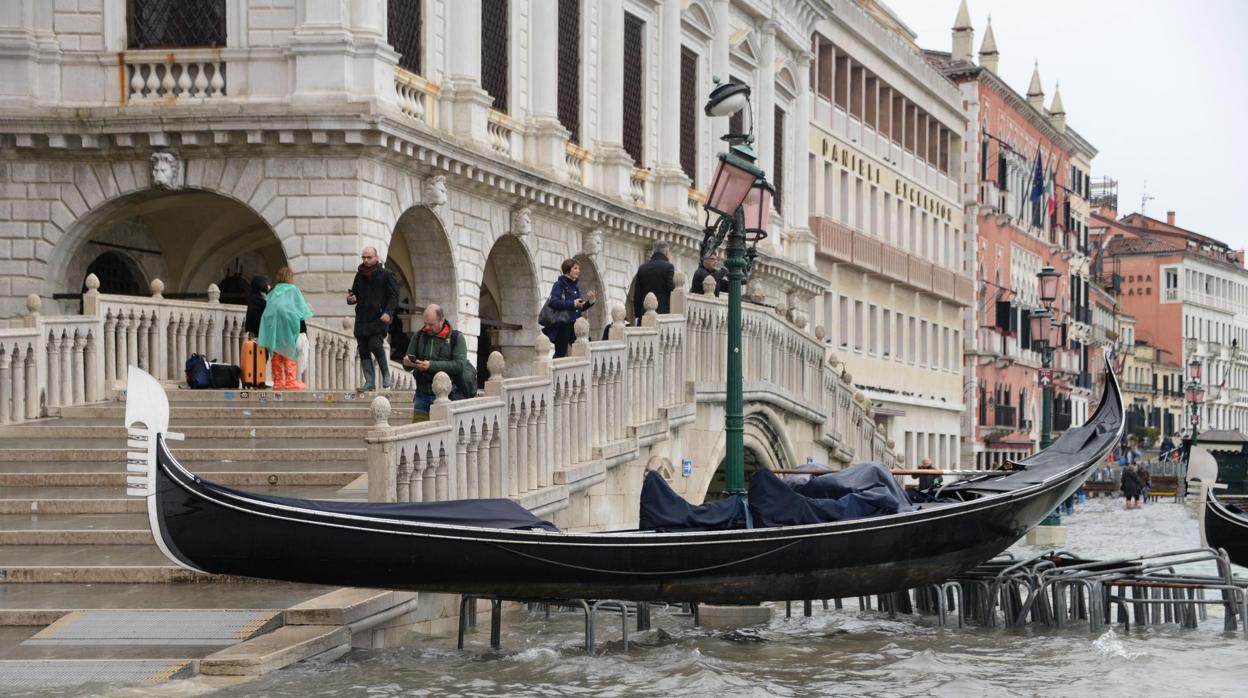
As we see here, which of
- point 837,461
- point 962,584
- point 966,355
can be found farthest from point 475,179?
point 966,355

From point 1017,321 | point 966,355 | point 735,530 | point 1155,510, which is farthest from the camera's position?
point 1017,321

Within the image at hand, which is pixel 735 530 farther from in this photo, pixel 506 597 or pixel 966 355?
pixel 966 355

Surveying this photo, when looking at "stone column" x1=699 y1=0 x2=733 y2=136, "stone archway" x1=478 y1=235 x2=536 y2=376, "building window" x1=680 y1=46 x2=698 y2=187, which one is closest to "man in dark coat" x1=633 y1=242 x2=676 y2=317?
"stone archway" x1=478 y1=235 x2=536 y2=376

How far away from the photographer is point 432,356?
49.4 ft

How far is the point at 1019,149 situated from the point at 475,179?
45.2m

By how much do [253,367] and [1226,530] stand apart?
32.8ft

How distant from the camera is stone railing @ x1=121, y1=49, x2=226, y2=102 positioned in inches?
879

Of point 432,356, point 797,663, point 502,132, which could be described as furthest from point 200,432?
point 502,132

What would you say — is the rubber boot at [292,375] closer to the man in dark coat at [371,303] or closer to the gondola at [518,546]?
the man in dark coat at [371,303]

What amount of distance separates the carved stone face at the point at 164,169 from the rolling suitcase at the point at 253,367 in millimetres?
3557

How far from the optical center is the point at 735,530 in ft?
41.9

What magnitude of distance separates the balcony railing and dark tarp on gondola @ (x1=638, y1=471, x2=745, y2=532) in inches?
1239

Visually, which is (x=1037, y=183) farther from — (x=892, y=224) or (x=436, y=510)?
(x=436, y=510)

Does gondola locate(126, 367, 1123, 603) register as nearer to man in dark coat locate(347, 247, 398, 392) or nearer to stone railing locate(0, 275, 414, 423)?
man in dark coat locate(347, 247, 398, 392)
